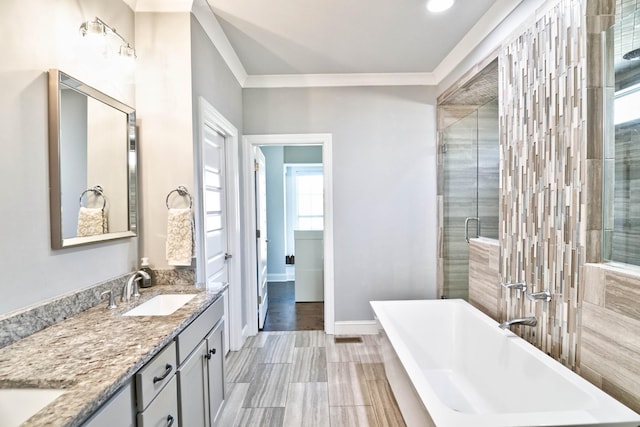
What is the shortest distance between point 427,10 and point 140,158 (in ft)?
7.08

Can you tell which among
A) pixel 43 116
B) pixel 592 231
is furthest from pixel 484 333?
pixel 43 116

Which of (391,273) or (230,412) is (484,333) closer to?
(391,273)

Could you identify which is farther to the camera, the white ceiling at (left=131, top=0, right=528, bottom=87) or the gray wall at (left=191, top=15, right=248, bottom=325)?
the white ceiling at (left=131, top=0, right=528, bottom=87)

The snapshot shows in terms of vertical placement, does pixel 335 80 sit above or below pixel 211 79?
above

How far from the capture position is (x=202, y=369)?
1584 mm

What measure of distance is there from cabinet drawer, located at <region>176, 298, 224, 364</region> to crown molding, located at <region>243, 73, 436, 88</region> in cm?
226

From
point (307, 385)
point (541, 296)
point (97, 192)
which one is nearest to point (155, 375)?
point (97, 192)

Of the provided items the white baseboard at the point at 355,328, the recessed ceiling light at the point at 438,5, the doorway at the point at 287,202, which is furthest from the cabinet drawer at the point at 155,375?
the doorway at the point at 287,202

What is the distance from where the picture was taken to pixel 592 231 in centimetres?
148

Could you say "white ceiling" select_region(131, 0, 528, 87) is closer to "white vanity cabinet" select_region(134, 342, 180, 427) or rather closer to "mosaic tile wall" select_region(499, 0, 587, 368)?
"mosaic tile wall" select_region(499, 0, 587, 368)

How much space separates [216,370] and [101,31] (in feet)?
6.19

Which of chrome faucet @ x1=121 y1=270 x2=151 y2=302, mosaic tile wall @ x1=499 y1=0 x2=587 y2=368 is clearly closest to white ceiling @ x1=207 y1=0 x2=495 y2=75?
mosaic tile wall @ x1=499 y1=0 x2=587 y2=368

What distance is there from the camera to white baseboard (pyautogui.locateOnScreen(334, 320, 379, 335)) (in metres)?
3.24

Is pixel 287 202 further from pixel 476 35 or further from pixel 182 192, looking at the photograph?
pixel 476 35
